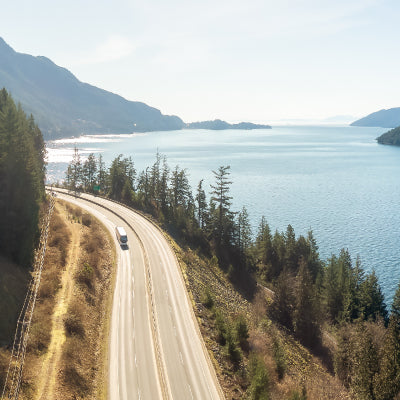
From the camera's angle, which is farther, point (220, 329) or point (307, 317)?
point (307, 317)

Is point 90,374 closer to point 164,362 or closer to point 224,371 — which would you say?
point 164,362

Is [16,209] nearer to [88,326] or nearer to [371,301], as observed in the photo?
[88,326]

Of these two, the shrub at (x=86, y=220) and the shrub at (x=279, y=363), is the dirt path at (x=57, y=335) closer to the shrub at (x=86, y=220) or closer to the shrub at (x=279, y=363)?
A: the shrub at (x=86, y=220)

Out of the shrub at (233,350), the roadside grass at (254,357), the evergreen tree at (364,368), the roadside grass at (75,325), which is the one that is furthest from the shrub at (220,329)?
the evergreen tree at (364,368)

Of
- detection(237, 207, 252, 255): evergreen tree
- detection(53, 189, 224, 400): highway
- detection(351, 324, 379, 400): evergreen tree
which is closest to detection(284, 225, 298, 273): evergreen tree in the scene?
detection(237, 207, 252, 255): evergreen tree

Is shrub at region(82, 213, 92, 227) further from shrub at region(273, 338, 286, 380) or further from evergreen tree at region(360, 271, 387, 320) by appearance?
evergreen tree at region(360, 271, 387, 320)

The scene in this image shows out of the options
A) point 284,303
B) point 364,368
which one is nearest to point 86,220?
point 284,303

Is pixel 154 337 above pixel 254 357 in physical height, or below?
below
